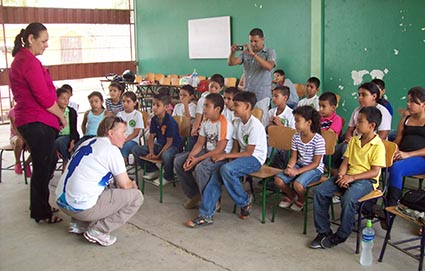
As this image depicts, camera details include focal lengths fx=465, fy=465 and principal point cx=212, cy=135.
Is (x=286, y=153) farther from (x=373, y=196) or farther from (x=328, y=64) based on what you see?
(x=328, y=64)

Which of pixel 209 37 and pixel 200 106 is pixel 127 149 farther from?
pixel 209 37

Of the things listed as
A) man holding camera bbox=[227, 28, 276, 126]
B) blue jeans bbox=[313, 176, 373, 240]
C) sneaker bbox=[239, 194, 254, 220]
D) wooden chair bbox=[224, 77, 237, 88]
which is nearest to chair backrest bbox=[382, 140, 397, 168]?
blue jeans bbox=[313, 176, 373, 240]

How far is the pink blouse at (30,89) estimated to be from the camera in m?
3.53

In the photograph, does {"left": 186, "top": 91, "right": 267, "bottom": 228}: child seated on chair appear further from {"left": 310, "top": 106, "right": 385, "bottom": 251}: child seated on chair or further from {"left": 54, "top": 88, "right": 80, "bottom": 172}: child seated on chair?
{"left": 54, "top": 88, "right": 80, "bottom": 172}: child seated on chair

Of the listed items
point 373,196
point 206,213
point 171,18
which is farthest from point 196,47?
point 373,196

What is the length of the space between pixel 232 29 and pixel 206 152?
504 cm

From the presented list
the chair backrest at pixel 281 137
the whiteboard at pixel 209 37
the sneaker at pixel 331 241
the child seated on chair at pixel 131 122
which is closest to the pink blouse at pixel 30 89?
the child seated on chair at pixel 131 122

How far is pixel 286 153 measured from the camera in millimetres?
4402

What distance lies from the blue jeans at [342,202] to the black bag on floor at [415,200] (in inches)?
12.1

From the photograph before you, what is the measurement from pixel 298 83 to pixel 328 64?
2.25 feet

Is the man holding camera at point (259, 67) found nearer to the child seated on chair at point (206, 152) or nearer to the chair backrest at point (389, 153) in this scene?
the child seated on chair at point (206, 152)

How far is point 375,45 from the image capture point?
6.33 metres

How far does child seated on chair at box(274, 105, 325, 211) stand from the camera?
12.0ft

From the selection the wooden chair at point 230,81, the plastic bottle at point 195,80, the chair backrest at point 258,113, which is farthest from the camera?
the plastic bottle at point 195,80
